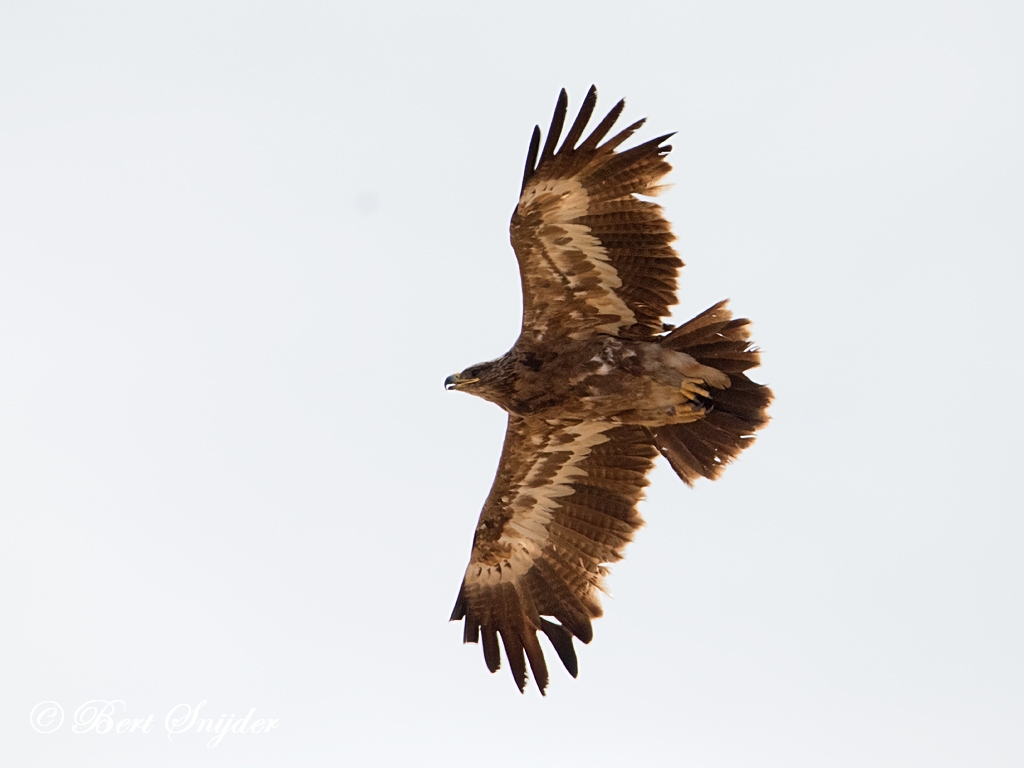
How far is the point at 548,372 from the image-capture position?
1129cm

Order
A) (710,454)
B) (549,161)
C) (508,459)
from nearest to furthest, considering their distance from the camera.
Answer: (549,161) → (710,454) → (508,459)

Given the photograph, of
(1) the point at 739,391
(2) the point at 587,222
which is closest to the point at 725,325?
(1) the point at 739,391

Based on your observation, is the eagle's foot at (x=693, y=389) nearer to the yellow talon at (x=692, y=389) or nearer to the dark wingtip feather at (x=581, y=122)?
the yellow talon at (x=692, y=389)

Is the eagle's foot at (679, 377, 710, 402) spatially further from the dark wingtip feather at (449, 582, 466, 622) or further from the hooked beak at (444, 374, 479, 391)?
the dark wingtip feather at (449, 582, 466, 622)

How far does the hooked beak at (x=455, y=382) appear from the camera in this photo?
11.3 meters

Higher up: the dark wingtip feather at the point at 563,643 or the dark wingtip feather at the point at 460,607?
the dark wingtip feather at the point at 460,607

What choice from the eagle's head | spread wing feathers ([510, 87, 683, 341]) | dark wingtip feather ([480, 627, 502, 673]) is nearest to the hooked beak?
the eagle's head

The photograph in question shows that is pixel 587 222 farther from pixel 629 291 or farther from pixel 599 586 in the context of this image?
pixel 599 586

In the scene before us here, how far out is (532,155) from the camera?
1051 centimetres

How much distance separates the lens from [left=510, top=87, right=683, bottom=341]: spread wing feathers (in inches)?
417

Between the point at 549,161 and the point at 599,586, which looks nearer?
the point at 549,161

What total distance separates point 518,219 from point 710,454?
8.46ft

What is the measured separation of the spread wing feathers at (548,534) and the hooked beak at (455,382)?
0.73m

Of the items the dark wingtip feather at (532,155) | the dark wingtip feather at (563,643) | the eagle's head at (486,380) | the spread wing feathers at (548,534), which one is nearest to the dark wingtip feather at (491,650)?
the spread wing feathers at (548,534)
